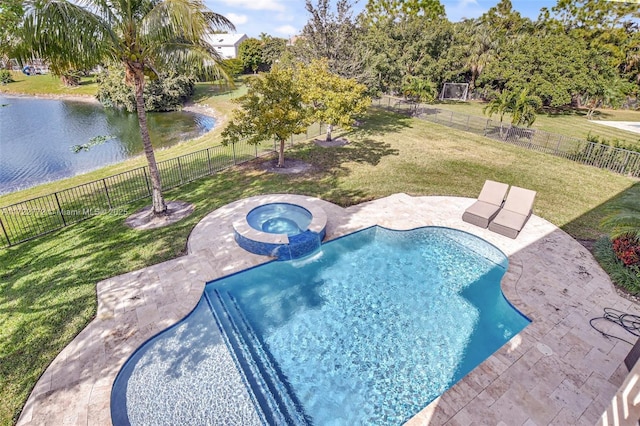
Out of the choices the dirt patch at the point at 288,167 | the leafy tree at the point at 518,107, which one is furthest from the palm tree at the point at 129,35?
the leafy tree at the point at 518,107

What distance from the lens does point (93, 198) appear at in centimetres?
1376

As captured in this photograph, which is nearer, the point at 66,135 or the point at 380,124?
the point at 380,124

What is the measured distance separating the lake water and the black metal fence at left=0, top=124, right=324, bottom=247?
637 centimetres

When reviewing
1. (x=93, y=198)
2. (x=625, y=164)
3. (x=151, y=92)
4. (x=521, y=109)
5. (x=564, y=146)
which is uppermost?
(x=151, y=92)

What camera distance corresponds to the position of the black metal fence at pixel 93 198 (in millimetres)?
11094

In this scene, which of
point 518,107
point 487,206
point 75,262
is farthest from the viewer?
point 518,107

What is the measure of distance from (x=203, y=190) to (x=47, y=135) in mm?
26082

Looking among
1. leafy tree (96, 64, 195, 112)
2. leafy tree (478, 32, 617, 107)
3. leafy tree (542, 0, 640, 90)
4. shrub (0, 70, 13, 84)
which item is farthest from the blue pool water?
leafy tree (542, 0, 640, 90)

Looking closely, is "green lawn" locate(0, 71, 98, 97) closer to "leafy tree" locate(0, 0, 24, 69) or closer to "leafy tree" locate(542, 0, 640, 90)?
"leafy tree" locate(0, 0, 24, 69)

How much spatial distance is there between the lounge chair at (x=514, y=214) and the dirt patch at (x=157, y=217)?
11044 mm

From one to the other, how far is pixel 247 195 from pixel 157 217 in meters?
3.49

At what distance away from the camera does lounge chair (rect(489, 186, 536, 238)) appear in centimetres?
1038

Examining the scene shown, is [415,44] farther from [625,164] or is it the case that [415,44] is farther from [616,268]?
[616,268]

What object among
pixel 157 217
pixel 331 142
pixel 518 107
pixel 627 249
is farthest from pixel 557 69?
pixel 157 217
